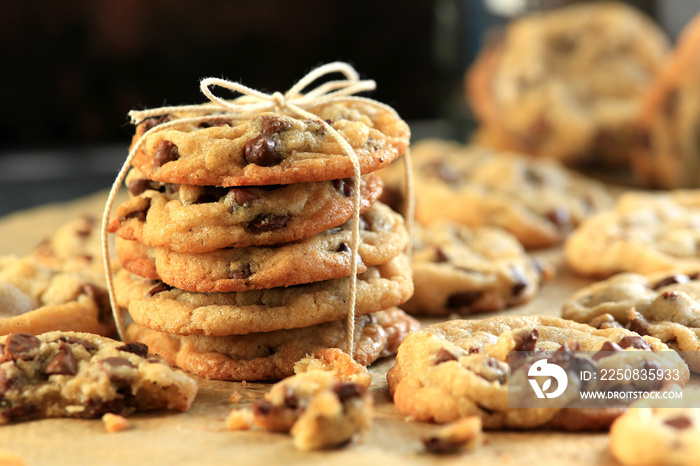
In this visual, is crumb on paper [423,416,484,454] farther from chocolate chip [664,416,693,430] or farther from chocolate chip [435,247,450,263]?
chocolate chip [435,247,450,263]

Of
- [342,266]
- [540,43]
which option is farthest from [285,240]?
[540,43]

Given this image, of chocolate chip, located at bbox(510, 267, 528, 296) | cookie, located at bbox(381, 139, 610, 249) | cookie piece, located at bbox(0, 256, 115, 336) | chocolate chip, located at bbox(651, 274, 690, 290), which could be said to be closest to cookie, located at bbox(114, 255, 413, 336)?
cookie piece, located at bbox(0, 256, 115, 336)

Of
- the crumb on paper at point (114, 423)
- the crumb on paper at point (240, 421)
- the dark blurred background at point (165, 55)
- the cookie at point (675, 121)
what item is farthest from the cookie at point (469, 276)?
the dark blurred background at point (165, 55)

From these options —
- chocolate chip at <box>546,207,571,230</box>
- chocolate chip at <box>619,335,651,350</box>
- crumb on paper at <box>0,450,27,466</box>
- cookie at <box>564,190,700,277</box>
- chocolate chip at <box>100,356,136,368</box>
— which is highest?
chocolate chip at <box>100,356,136,368</box>

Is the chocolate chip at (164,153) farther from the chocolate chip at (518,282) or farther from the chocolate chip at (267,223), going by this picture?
the chocolate chip at (518,282)

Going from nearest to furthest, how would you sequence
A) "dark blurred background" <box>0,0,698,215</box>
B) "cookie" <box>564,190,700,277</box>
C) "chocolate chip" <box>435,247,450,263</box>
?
"chocolate chip" <box>435,247,450,263</box>, "cookie" <box>564,190,700,277</box>, "dark blurred background" <box>0,0,698,215</box>

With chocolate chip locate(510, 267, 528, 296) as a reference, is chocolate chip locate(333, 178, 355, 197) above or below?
above

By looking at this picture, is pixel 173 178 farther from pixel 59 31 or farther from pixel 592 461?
pixel 59 31
